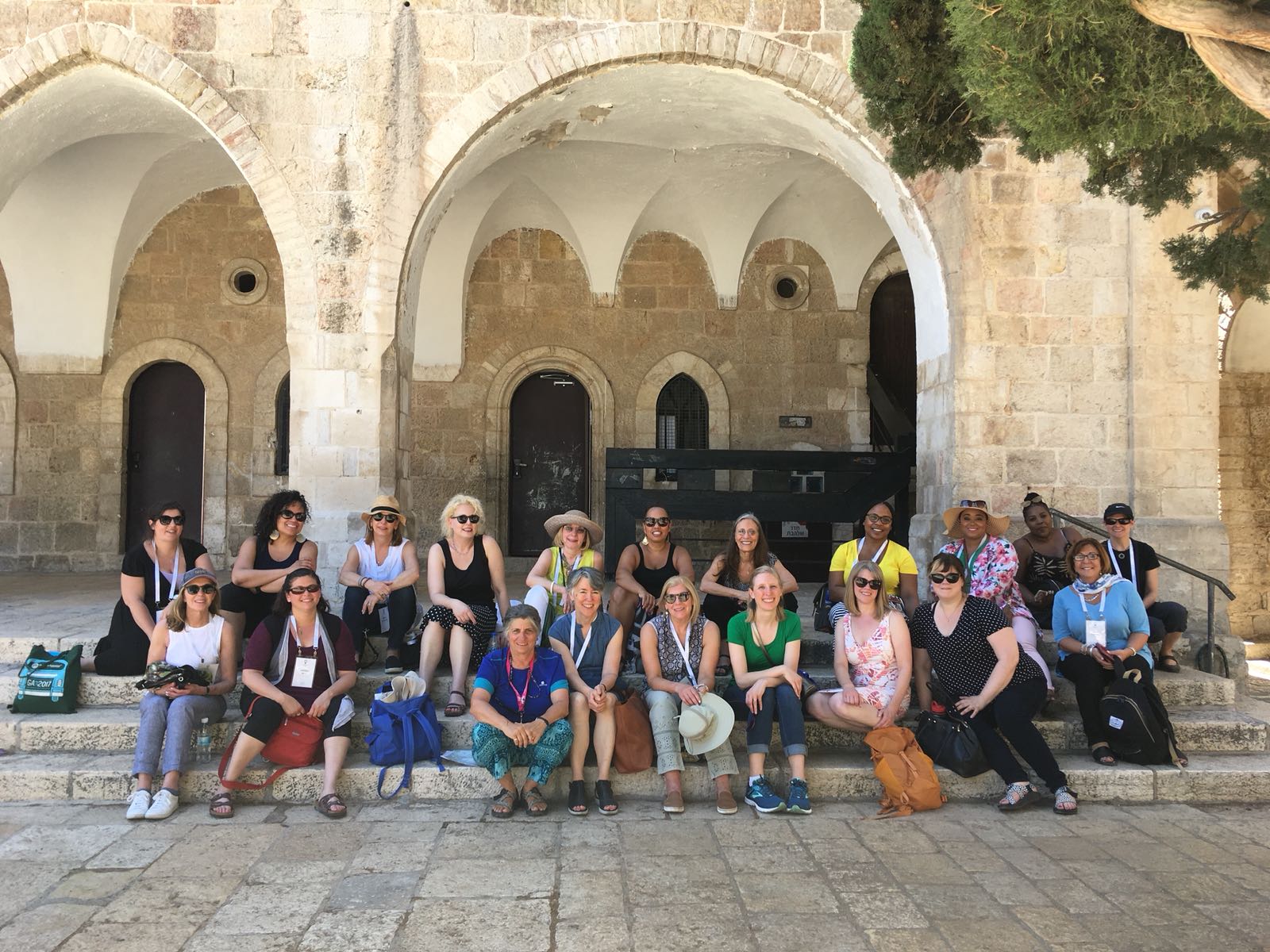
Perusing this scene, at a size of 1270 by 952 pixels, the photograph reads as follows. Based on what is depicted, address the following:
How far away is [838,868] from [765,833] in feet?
1.44

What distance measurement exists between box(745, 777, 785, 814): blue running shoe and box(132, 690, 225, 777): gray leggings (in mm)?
2410

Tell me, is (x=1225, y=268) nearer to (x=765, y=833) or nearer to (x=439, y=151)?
(x=765, y=833)

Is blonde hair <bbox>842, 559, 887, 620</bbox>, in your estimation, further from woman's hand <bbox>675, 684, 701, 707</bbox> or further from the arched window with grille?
the arched window with grille

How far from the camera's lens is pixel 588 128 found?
753cm

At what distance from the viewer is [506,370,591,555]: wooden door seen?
1017cm

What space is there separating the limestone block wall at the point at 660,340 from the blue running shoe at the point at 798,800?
6.20m

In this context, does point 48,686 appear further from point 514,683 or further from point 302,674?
point 514,683

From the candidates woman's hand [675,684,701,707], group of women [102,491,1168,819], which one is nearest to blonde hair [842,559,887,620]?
group of women [102,491,1168,819]

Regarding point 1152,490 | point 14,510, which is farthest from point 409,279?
point 14,510

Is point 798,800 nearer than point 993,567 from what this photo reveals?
Yes

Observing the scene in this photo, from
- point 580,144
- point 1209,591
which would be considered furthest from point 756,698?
point 580,144

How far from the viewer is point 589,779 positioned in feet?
13.7

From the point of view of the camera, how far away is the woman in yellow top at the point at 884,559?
16.7ft

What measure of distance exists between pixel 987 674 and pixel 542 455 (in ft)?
21.3
